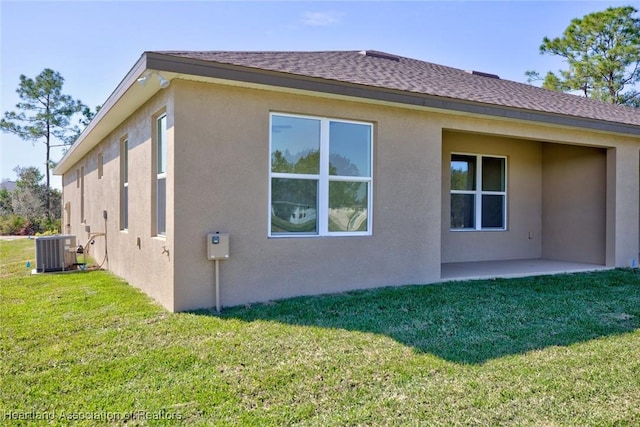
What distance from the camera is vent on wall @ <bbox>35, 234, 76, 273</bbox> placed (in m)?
9.29

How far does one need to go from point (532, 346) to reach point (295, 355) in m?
2.47

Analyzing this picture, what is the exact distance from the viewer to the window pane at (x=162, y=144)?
6258 millimetres

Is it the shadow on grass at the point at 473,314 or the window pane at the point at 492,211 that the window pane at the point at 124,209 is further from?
the window pane at the point at 492,211

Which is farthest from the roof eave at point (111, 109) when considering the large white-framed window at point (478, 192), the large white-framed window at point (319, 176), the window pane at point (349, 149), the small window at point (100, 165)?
the large white-framed window at point (478, 192)

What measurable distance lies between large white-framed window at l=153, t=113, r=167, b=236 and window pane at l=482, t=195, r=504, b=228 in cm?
741

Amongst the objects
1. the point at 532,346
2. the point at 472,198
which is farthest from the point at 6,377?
the point at 472,198

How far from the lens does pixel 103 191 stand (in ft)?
34.7

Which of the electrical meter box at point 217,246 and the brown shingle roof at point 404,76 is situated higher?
the brown shingle roof at point 404,76

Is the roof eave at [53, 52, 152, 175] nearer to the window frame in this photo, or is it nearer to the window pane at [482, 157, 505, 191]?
the window frame

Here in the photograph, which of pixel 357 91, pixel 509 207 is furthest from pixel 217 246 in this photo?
pixel 509 207

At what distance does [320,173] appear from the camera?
6504 mm

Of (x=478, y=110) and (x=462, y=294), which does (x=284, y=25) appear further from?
(x=462, y=294)

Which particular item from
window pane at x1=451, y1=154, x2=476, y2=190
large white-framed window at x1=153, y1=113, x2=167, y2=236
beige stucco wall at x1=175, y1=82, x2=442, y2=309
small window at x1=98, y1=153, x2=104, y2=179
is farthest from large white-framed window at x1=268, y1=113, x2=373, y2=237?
small window at x1=98, y1=153, x2=104, y2=179

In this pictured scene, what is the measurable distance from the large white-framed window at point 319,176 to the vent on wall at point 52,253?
19.8ft
